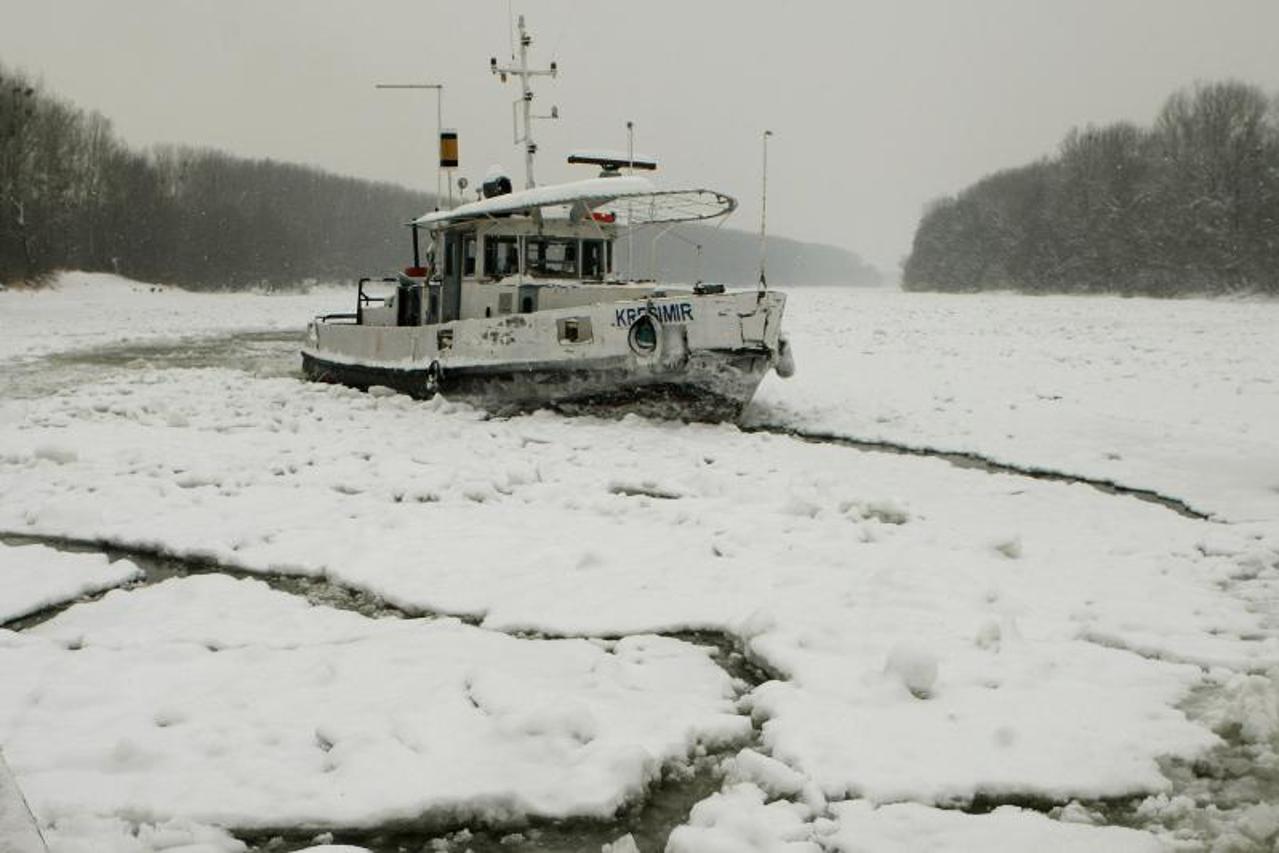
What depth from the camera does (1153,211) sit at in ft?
190

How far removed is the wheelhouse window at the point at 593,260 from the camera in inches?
509

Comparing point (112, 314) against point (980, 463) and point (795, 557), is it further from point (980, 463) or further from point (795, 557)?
point (795, 557)

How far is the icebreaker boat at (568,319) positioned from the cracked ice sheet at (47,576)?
622 cm

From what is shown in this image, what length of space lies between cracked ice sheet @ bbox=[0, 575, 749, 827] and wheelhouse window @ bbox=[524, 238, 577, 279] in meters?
8.39

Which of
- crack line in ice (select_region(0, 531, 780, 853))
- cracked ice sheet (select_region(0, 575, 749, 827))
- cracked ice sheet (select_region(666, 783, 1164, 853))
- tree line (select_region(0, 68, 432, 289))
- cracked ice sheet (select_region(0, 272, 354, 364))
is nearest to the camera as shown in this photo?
cracked ice sheet (select_region(666, 783, 1164, 853))

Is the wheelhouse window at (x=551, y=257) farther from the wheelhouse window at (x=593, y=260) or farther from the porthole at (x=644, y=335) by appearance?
the porthole at (x=644, y=335)

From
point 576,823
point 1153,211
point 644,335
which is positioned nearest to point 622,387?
point 644,335

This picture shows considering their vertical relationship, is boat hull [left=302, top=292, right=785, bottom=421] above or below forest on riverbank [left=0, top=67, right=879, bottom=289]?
below

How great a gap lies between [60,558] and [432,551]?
7.49ft

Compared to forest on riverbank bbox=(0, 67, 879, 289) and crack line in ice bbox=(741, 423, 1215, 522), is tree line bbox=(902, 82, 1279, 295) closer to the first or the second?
forest on riverbank bbox=(0, 67, 879, 289)

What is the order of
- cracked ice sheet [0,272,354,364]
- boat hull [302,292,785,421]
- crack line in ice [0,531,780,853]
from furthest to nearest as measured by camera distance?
1. cracked ice sheet [0,272,354,364]
2. boat hull [302,292,785,421]
3. crack line in ice [0,531,780,853]

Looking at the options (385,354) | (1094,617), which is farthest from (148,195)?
(1094,617)

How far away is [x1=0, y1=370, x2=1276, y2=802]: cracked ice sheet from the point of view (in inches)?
146

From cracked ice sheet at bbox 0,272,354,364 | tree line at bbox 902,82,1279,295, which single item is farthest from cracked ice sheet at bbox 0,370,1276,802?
tree line at bbox 902,82,1279,295
